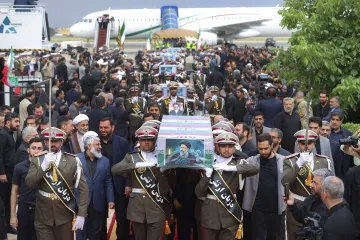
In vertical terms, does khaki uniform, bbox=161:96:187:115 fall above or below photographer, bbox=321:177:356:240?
above

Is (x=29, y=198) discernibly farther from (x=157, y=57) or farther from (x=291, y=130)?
(x=157, y=57)

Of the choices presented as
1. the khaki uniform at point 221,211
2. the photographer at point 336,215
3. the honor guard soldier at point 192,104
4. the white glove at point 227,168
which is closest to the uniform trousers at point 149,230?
the khaki uniform at point 221,211

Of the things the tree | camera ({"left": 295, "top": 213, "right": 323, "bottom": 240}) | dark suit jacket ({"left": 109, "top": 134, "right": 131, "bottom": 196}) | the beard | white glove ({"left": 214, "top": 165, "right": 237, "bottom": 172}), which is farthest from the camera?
the tree

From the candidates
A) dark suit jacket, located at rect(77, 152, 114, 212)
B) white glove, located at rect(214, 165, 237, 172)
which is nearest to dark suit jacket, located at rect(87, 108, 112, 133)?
dark suit jacket, located at rect(77, 152, 114, 212)

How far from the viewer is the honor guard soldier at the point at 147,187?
915 centimetres

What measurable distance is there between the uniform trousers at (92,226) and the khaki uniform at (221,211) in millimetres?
1515

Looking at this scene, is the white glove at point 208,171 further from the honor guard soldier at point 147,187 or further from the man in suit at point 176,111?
the man in suit at point 176,111

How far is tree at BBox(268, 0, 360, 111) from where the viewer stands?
14.5 meters

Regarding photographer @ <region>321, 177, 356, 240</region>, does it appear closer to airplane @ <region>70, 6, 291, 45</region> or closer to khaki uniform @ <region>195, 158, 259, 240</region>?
khaki uniform @ <region>195, 158, 259, 240</region>

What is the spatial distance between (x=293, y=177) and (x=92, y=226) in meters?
2.55

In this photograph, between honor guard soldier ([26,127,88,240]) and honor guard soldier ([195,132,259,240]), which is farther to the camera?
honor guard soldier ([26,127,88,240])

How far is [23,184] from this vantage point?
9445mm

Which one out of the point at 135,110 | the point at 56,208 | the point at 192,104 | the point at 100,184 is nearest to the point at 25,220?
the point at 56,208

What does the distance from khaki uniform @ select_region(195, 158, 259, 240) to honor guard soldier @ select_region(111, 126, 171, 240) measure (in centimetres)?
49
